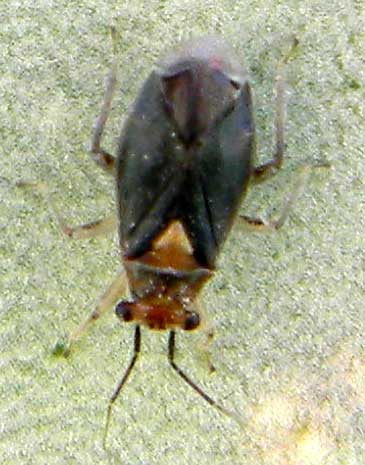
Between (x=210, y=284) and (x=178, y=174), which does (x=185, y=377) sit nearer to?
(x=210, y=284)

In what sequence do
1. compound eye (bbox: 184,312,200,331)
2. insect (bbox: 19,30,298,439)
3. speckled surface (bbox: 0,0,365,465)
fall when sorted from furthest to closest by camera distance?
speckled surface (bbox: 0,0,365,465) → compound eye (bbox: 184,312,200,331) → insect (bbox: 19,30,298,439)

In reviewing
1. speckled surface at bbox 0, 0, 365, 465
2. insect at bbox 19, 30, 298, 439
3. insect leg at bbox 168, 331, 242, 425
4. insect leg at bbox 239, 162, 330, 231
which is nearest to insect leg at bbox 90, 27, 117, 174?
insect at bbox 19, 30, 298, 439

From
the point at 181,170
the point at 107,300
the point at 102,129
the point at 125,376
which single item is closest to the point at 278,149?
the point at 181,170

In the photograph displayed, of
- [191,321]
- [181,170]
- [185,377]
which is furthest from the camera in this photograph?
[185,377]

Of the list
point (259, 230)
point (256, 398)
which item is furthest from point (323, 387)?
point (259, 230)

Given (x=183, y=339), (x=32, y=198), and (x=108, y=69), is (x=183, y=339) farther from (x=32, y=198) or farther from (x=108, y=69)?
(x=108, y=69)

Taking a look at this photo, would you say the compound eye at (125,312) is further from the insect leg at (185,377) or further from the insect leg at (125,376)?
the insect leg at (185,377)

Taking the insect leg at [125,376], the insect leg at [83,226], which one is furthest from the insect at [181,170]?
the insect leg at [83,226]

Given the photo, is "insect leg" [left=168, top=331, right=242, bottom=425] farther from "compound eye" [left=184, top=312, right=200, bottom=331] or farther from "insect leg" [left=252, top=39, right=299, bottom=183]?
"insect leg" [left=252, top=39, right=299, bottom=183]
